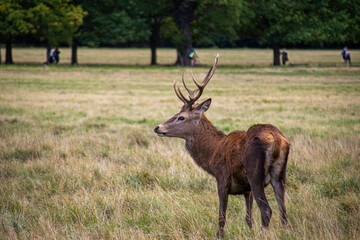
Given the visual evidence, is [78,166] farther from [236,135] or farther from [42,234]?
[236,135]

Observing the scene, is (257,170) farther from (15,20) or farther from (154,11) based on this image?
(154,11)

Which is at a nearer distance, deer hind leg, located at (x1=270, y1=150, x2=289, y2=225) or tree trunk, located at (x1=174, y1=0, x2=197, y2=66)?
deer hind leg, located at (x1=270, y1=150, x2=289, y2=225)

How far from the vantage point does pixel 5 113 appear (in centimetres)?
1262

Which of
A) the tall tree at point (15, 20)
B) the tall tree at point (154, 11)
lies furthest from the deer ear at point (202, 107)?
the tall tree at point (154, 11)

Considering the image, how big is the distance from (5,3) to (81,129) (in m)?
18.2

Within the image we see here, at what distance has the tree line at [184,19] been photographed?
113 ft

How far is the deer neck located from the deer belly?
56cm

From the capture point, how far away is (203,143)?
4.70m

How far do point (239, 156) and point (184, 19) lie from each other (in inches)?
1396

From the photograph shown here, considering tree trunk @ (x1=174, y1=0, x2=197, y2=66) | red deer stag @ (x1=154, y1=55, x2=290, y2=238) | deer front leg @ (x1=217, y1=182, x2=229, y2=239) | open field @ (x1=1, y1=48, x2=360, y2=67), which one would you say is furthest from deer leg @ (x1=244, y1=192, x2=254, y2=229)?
open field @ (x1=1, y1=48, x2=360, y2=67)

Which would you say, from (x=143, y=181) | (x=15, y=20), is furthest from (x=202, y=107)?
(x=15, y=20)

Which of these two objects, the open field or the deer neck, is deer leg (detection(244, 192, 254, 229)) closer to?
the deer neck

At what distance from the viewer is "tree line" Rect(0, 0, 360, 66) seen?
113 feet

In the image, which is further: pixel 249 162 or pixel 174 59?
pixel 174 59
